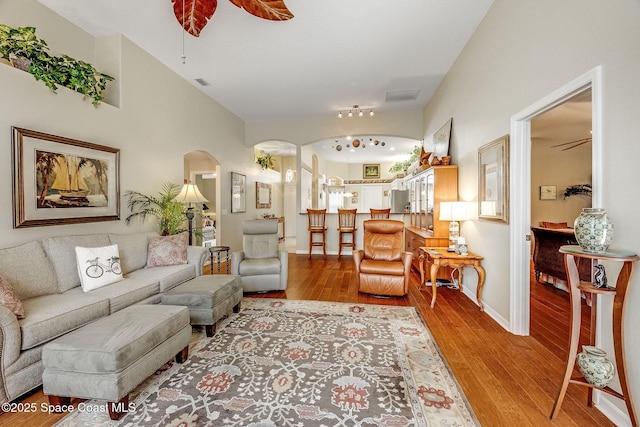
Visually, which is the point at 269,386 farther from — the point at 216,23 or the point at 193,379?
the point at 216,23

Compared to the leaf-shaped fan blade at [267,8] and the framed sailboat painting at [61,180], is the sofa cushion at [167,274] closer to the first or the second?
the framed sailboat painting at [61,180]

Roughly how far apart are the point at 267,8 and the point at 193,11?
77cm

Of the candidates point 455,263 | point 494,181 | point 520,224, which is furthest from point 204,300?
point 494,181

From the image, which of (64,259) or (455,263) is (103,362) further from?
(455,263)

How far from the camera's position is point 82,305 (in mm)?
2109

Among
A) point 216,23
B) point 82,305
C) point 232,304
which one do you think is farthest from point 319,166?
point 82,305

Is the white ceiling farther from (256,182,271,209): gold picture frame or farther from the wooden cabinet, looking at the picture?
(256,182,271,209): gold picture frame

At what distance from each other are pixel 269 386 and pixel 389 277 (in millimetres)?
2136

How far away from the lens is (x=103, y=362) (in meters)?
1.52

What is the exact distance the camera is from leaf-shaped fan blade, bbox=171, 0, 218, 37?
8.05 ft

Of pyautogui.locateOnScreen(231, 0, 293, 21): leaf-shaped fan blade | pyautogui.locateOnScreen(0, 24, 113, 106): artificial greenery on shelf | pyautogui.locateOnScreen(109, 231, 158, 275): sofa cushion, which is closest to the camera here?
pyautogui.locateOnScreen(231, 0, 293, 21): leaf-shaped fan blade

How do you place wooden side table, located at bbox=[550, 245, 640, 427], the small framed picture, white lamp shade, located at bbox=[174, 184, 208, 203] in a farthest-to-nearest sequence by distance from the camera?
Answer: the small framed picture
white lamp shade, located at bbox=[174, 184, 208, 203]
wooden side table, located at bbox=[550, 245, 640, 427]

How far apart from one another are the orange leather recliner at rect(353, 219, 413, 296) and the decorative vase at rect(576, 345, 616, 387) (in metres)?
2.04

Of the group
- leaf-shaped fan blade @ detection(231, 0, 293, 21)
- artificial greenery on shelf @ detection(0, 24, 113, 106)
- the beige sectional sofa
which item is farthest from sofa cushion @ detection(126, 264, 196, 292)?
leaf-shaped fan blade @ detection(231, 0, 293, 21)
